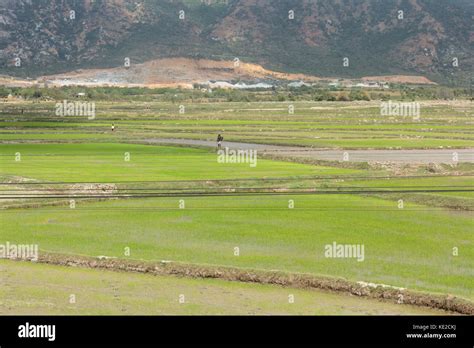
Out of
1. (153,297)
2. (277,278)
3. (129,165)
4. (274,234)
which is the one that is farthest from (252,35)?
(153,297)

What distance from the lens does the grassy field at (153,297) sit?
14.6 metres

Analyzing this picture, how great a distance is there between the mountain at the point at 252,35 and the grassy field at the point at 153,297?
142926 millimetres

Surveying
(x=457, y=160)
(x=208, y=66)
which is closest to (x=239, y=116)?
(x=457, y=160)

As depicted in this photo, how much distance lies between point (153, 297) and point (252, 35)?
17136 cm

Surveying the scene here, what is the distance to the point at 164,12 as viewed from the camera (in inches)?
7037

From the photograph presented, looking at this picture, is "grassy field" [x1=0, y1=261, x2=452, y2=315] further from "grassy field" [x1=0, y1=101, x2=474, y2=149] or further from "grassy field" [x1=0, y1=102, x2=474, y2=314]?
"grassy field" [x1=0, y1=101, x2=474, y2=149]

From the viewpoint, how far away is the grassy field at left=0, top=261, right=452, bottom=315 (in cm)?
1461

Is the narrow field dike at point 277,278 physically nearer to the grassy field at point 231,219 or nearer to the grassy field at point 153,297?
the grassy field at point 153,297

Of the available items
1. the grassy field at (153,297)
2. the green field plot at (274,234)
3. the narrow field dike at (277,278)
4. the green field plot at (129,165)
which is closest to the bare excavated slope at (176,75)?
the green field plot at (129,165)

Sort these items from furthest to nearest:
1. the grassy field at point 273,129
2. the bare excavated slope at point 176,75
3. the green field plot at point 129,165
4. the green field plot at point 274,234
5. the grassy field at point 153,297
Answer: the bare excavated slope at point 176,75 < the grassy field at point 273,129 < the green field plot at point 129,165 < the green field plot at point 274,234 < the grassy field at point 153,297

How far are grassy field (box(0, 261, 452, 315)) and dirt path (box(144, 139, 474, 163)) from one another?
81.3 ft

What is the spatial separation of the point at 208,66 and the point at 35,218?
465 feet

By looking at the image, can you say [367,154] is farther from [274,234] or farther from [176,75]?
[176,75]
